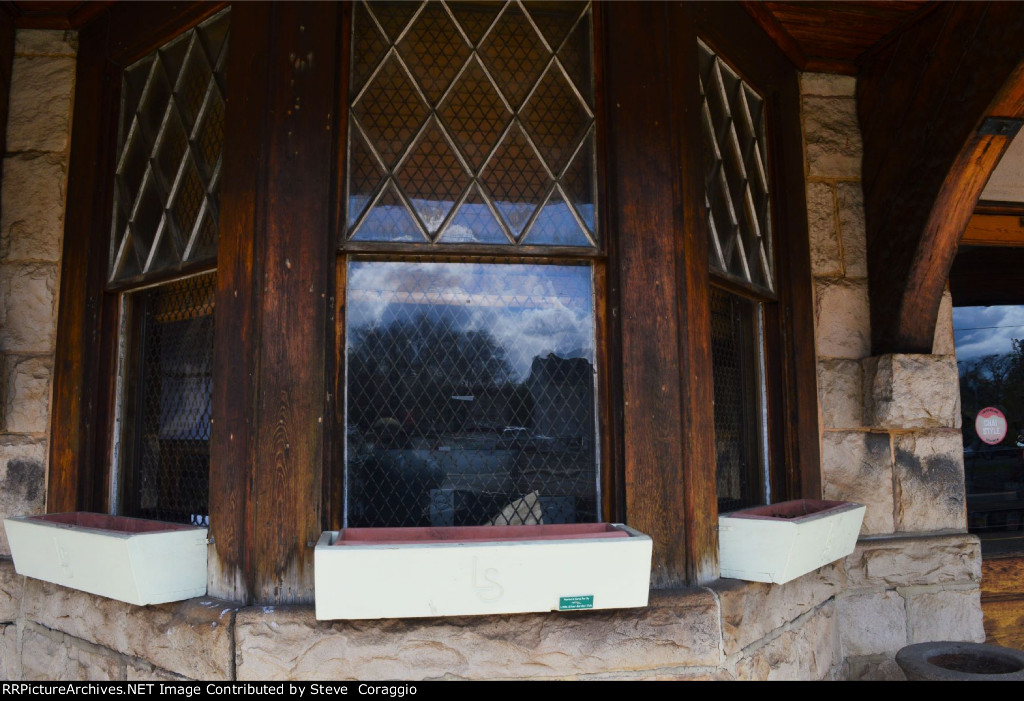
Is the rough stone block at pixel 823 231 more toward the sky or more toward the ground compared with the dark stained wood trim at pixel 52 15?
more toward the ground

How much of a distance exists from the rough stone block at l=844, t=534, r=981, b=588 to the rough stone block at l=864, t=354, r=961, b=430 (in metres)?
0.55

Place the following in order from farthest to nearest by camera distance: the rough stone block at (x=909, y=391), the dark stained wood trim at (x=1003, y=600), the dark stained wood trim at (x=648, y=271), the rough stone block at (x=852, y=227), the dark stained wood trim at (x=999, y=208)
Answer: the dark stained wood trim at (x=999, y=208)
the dark stained wood trim at (x=1003, y=600)
the rough stone block at (x=852, y=227)
the rough stone block at (x=909, y=391)
the dark stained wood trim at (x=648, y=271)

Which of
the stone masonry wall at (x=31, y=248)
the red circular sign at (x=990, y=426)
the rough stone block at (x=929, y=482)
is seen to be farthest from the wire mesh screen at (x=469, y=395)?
the red circular sign at (x=990, y=426)

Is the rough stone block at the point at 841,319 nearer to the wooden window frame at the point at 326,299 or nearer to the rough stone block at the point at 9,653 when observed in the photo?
the wooden window frame at the point at 326,299

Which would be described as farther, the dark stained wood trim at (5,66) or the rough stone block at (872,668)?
the rough stone block at (872,668)

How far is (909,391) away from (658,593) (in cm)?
169

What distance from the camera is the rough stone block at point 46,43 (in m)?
3.14


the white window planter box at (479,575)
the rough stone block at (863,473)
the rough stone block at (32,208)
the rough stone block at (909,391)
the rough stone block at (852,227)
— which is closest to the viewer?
the white window planter box at (479,575)

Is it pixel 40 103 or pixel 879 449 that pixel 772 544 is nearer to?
pixel 879 449

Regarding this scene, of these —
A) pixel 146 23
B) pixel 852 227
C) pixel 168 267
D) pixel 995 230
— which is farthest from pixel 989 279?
pixel 146 23

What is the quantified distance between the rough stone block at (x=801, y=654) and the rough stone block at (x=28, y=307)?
3.04 m

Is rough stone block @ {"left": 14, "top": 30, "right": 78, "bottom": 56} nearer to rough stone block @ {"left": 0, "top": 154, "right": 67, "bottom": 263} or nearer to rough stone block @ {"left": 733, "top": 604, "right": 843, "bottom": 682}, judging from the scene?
rough stone block @ {"left": 0, "top": 154, "right": 67, "bottom": 263}

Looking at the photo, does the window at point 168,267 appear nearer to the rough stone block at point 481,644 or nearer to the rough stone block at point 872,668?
the rough stone block at point 481,644

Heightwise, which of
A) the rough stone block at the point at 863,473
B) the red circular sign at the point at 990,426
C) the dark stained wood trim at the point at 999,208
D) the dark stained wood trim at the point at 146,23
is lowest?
the rough stone block at the point at 863,473
